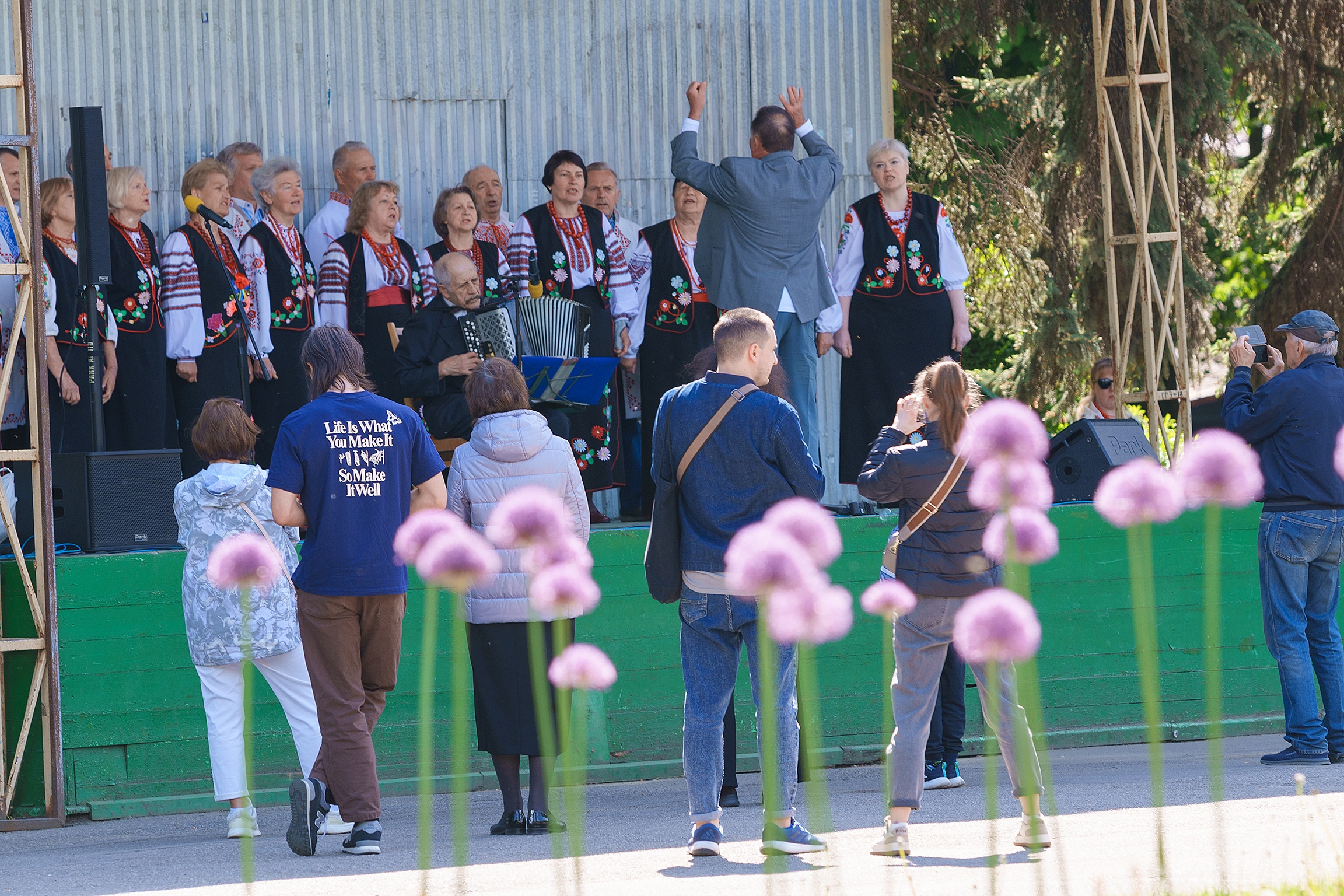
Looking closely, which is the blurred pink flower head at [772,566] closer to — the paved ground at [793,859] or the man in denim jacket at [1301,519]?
the paved ground at [793,859]

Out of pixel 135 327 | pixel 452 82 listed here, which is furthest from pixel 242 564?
pixel 452 82

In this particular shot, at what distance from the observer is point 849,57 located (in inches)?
396

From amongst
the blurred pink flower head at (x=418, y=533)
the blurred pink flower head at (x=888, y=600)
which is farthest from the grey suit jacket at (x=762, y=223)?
the blurred pink flower head at (x=418, y=533)

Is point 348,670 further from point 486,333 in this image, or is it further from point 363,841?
point 486,333

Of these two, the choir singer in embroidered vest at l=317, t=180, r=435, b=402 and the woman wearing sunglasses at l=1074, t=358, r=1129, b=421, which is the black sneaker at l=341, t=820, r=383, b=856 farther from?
the woman wearing sunglasses at l=1074, t=358, r=1129, b=421

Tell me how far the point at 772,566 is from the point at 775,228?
520 centimetres

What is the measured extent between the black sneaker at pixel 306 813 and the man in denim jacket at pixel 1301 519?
13.0ft

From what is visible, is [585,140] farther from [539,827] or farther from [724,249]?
[539,827]

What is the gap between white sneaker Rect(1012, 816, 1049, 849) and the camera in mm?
4676

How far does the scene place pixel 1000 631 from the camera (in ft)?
9.27

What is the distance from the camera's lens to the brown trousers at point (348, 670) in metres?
5.25

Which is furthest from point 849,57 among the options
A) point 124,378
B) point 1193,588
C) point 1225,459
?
point 1225,459

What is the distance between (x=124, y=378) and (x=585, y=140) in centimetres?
317

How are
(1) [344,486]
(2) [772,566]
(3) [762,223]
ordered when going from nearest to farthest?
(2) [772,566] → (1) [344,486] → (3) [762,223]
